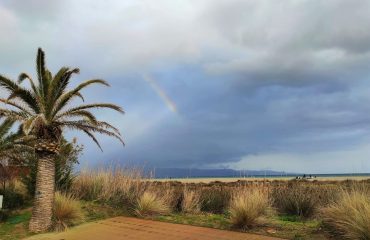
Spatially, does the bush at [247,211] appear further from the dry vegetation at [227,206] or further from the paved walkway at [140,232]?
the paved walkway at [140,232]

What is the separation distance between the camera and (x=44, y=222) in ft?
45.7

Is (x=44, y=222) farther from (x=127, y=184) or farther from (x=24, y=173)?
(x=24, y=173)

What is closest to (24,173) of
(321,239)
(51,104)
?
(51,104)

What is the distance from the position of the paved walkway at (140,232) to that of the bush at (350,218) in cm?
161

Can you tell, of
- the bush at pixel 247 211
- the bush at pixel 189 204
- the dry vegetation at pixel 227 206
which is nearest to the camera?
the dry vegetation at pixel 227 206

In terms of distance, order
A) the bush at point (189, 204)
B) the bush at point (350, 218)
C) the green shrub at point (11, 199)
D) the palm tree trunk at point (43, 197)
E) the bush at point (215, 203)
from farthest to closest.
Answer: the green shrub at point (11, 199), the bush at point (215, 203), the bush at point (189, 204), the palm tree trunk at point (43, 197), the bush at point (350, 218)

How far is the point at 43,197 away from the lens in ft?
46.4

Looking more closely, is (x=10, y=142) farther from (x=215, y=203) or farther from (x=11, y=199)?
(x=215, y=203)

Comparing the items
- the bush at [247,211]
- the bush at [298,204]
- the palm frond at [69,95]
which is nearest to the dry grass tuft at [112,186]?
the palm frond at [69,95]

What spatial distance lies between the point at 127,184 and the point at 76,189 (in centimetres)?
291

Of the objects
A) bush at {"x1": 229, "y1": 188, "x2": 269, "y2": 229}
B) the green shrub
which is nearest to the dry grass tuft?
the green shrub

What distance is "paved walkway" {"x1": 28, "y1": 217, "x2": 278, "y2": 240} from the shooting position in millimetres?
11055

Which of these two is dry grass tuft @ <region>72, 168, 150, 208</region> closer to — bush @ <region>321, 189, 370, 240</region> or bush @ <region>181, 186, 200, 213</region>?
bush @ <region>181, 186, 200, 213</region>

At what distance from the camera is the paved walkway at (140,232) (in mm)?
11055
